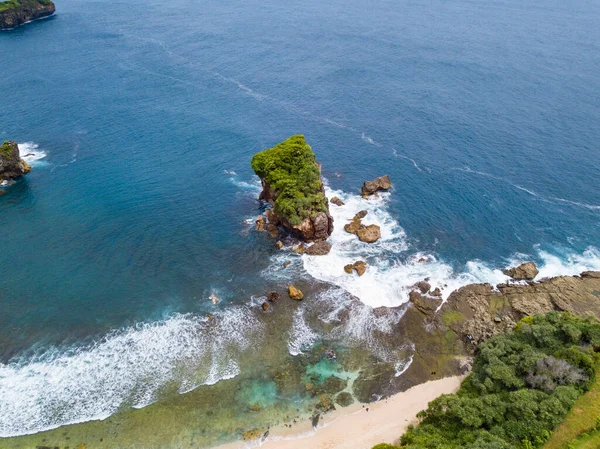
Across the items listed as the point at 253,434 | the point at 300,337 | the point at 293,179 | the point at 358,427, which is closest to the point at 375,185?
the point at 293,179

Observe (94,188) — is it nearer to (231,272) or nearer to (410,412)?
(231,272)

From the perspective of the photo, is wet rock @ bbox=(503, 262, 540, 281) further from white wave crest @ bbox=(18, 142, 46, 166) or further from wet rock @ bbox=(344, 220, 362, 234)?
white wave crest @ bbox=(18, 142, 46, 166)

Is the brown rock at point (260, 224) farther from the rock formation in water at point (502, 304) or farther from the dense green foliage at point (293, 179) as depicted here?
the rock formation in water at point (502, 304)

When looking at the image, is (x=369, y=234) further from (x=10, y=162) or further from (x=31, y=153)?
(x=31, y=153)

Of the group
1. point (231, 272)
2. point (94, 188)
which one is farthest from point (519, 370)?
point (94, 188)

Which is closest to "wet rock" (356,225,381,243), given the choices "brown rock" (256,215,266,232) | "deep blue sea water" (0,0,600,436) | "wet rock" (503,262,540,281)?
"deep blue sea water" (0,0,600,436)

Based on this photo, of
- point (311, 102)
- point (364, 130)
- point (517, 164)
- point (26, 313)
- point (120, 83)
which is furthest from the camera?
point (120, 83)

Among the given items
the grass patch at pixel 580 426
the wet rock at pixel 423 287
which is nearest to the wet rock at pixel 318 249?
the wet rock at pixel 423 287

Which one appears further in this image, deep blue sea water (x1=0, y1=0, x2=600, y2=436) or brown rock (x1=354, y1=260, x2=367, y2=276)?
brown rock (x1=354, y1=260, x2=367, y2=276)
